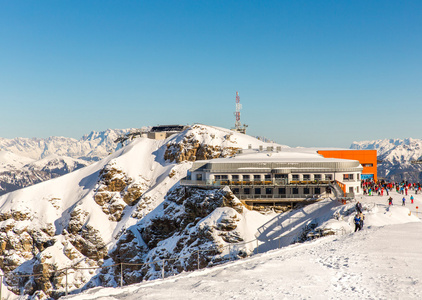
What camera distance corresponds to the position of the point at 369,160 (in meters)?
108

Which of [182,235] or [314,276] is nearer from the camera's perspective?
[314,276]

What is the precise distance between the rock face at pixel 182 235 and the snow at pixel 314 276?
1541 centimetres

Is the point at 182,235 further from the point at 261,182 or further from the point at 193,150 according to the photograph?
the point at 193,150

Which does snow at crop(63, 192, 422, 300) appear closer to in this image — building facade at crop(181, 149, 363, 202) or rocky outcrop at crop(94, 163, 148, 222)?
building facade at crop(181, 149, 363, 202)

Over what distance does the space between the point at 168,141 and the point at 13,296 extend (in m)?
63.9

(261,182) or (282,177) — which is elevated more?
(282,177)

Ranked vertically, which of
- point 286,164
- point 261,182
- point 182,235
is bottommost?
point 182,235

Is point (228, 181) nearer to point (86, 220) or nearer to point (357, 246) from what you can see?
point (357, 246)

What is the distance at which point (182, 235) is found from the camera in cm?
6662

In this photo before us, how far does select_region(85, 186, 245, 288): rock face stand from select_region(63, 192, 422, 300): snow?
1541cm

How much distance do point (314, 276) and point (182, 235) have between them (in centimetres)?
4615

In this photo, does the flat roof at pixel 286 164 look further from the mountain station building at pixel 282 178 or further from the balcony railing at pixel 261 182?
the balcony railing at pixel 261 182

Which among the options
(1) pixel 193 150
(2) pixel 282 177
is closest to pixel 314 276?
(2) pixel 282 177

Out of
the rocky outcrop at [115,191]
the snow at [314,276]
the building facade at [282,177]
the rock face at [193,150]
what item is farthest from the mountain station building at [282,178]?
the rock face at [193,150]
